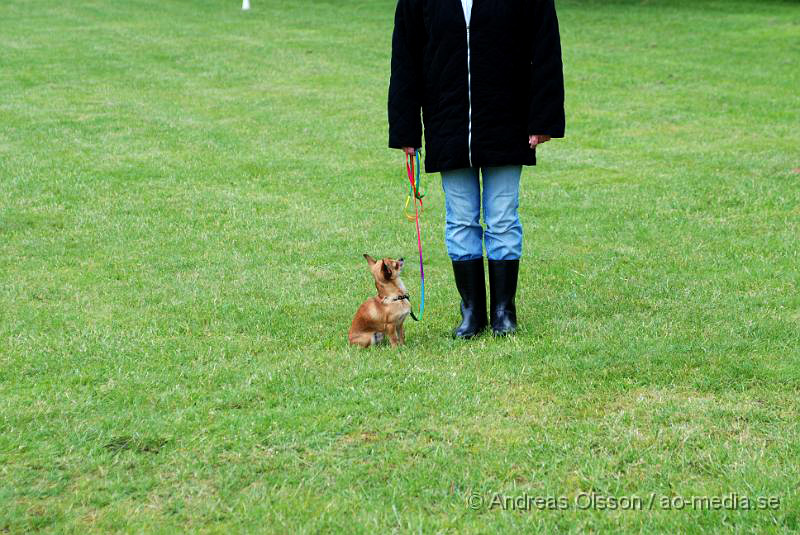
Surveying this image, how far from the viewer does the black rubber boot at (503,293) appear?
6289 millimetres

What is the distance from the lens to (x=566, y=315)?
6672 mm

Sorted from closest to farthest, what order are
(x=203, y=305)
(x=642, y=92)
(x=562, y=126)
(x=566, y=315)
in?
(x=562, y=126)
(x=566, y=315)
(x=203, y=305)
(x=642, y=92)

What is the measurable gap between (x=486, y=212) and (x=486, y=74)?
84 cm

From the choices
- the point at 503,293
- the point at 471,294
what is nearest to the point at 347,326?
the point at 471,294

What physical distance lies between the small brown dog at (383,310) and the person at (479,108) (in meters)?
0.48

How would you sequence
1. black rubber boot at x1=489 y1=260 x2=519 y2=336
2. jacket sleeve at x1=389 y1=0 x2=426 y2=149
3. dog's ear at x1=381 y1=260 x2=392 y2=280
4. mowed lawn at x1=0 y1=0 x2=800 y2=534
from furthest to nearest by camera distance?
1. black rubber boot at x1=489 y1=260 x2=519 y2=336
2. jacket sleeve at x1=389 y1=0 x2=426 y2=149
3. dog's ear at x1=381 y1=260 x2=392 y2=280
4. mowed lawn at x1=0 y1=0 x2=800 y2=534

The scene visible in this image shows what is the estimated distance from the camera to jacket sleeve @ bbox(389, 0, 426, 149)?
243 inches

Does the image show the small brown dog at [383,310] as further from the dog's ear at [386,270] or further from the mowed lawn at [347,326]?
the mowed lawn at [347,326]

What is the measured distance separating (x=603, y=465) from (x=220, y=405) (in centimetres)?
195

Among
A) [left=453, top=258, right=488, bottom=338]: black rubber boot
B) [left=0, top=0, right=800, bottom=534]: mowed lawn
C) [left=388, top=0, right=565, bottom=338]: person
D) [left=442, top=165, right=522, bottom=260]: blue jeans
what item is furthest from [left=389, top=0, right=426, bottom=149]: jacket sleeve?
[left=0, top=0, right=800, bottom=534]: mowed lawn

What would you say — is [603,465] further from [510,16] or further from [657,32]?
[657,32]

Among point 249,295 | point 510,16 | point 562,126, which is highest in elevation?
point 510,16

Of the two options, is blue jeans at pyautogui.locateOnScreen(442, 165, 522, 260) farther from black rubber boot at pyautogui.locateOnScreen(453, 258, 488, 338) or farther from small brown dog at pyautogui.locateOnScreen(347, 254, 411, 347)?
small brown dog at pyautogui.locateOnScreen(347, 254, 411, 347)

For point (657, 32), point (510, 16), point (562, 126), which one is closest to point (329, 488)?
point (562, 126)
